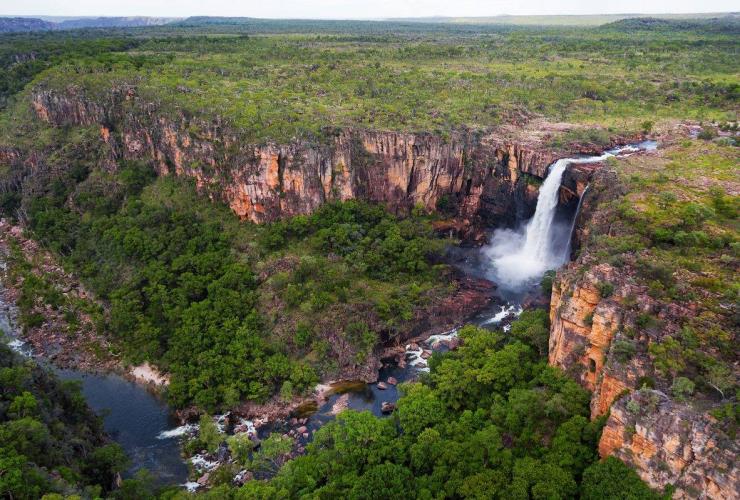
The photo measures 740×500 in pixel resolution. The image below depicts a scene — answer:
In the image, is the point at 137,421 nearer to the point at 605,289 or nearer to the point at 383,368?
the point at 383,368

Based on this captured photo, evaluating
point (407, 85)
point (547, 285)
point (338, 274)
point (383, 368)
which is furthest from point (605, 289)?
point (407, 85)

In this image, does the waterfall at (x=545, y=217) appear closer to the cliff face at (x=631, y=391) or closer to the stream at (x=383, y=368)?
the stream at (x=383, y=368)

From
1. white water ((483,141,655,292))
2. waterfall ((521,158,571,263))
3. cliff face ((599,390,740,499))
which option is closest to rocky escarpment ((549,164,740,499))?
cliff face ((599,390,740,499))

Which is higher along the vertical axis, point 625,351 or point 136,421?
point 625,351

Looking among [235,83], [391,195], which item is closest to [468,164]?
[391,195]

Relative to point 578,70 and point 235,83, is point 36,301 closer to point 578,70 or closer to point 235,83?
point 235,83

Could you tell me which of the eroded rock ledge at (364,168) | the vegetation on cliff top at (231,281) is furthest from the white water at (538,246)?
the vegetation on cliff top at (231,281)
